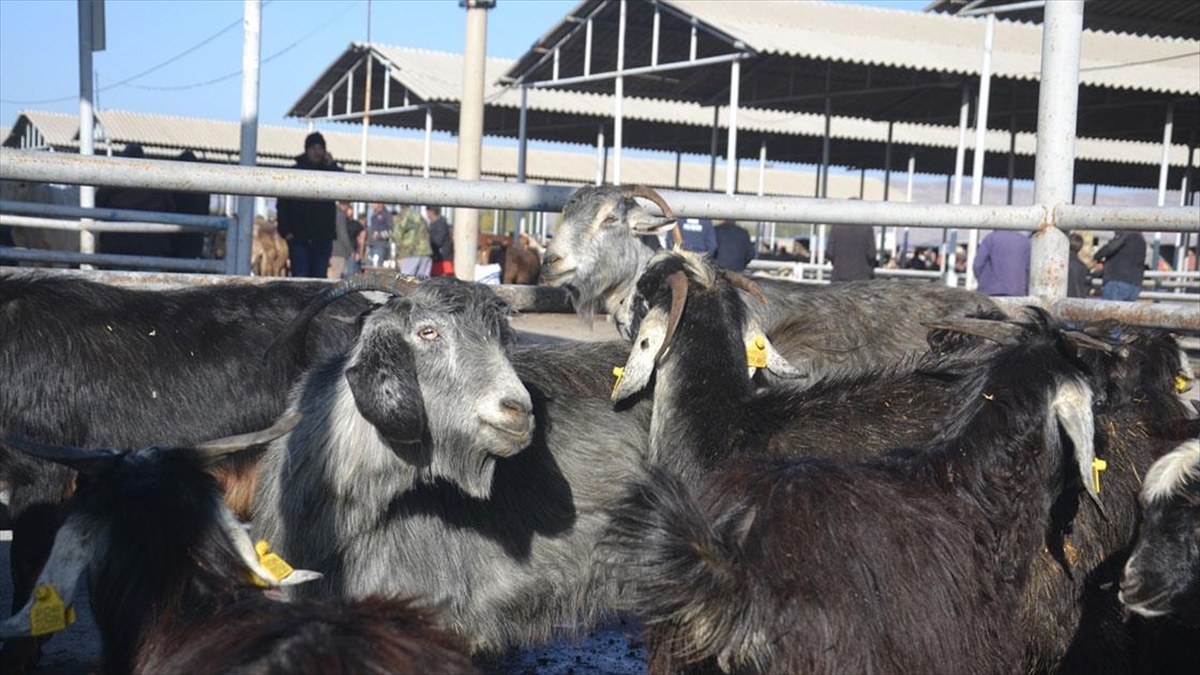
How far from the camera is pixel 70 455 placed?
358cm

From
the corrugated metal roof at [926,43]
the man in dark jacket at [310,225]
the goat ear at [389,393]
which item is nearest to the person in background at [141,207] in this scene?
the man in dark jacket at [310,225]

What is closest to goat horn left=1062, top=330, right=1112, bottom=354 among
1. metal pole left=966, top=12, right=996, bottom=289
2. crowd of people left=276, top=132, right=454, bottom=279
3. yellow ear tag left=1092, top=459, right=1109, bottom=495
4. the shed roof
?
yellow ear tag left=1092, top=459, right=1109, bottom=495

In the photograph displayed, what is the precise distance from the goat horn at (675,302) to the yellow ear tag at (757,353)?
14.3 inches

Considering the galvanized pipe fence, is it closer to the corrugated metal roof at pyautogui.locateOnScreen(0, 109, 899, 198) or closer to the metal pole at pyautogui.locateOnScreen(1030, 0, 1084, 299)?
the metal pole at pyautogui.locateOnScreen(1030, 0, 1084, 299)

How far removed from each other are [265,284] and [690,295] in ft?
6.68

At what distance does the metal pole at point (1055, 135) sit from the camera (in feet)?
21.1

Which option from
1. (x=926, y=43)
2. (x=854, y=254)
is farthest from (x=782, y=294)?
(x=926, y=43)

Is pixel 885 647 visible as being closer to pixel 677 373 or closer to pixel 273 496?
pixel 677 373

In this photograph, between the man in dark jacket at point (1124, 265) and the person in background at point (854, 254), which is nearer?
the man in dark jacket at point (1124, 265)

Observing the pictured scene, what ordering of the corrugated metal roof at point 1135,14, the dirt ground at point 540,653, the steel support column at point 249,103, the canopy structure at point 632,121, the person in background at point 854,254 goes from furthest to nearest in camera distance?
the canopy structure at point 632,121
the corrugated metal roof at point 1135,14
the person in background at point 854,254
the steel support column at point 249,103
the dirt ground at point 540,653

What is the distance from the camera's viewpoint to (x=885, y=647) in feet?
11.1

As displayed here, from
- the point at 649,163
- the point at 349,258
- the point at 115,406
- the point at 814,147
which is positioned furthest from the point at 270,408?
the point at 649,163

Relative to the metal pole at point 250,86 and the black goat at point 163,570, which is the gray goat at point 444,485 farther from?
the metal pole at point 250,86

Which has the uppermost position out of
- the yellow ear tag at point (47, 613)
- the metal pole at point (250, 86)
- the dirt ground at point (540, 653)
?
the metal pole at point (250, 86)
